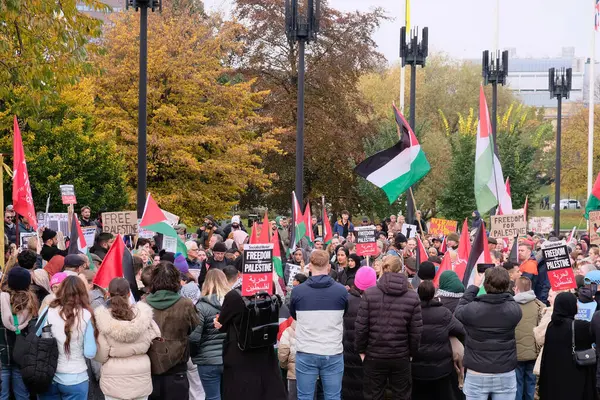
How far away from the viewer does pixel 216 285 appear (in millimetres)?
9758

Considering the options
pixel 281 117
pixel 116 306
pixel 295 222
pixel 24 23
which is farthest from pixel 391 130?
pixel 116 306

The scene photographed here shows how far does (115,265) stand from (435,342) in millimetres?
3391

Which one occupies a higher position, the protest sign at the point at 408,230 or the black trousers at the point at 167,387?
the protest sign at the point at 408,230

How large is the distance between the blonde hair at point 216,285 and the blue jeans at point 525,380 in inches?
128

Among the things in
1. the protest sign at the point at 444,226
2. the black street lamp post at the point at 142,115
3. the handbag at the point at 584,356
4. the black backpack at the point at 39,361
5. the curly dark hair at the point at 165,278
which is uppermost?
the black street lamp post at the point at 142,115

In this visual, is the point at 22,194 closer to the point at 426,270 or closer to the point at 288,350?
the point at 288,350

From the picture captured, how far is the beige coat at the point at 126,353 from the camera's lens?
8.27 metres

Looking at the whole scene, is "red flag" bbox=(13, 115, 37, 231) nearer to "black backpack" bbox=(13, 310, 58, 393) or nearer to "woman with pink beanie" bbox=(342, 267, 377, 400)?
"woman with pink beanie" bbox=(342, 267, 377, 400)

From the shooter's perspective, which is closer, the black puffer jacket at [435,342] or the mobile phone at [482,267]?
→ the black puffer jacket at [435,342]

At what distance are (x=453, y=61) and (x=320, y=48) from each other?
82.7ft

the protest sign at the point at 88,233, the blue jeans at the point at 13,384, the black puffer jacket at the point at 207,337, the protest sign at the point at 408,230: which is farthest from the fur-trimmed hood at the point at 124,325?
the protest sign at the point at 408,230

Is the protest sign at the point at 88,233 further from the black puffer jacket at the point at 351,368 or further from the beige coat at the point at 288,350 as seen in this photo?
the black puffer jacket at the point at 351,368

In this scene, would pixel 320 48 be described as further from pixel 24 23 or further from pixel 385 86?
pixel 24 23

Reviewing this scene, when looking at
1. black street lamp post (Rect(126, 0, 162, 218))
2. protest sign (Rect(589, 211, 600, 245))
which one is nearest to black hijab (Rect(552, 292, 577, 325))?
black street lamp post (Rect(126, 0, 162, 218))
